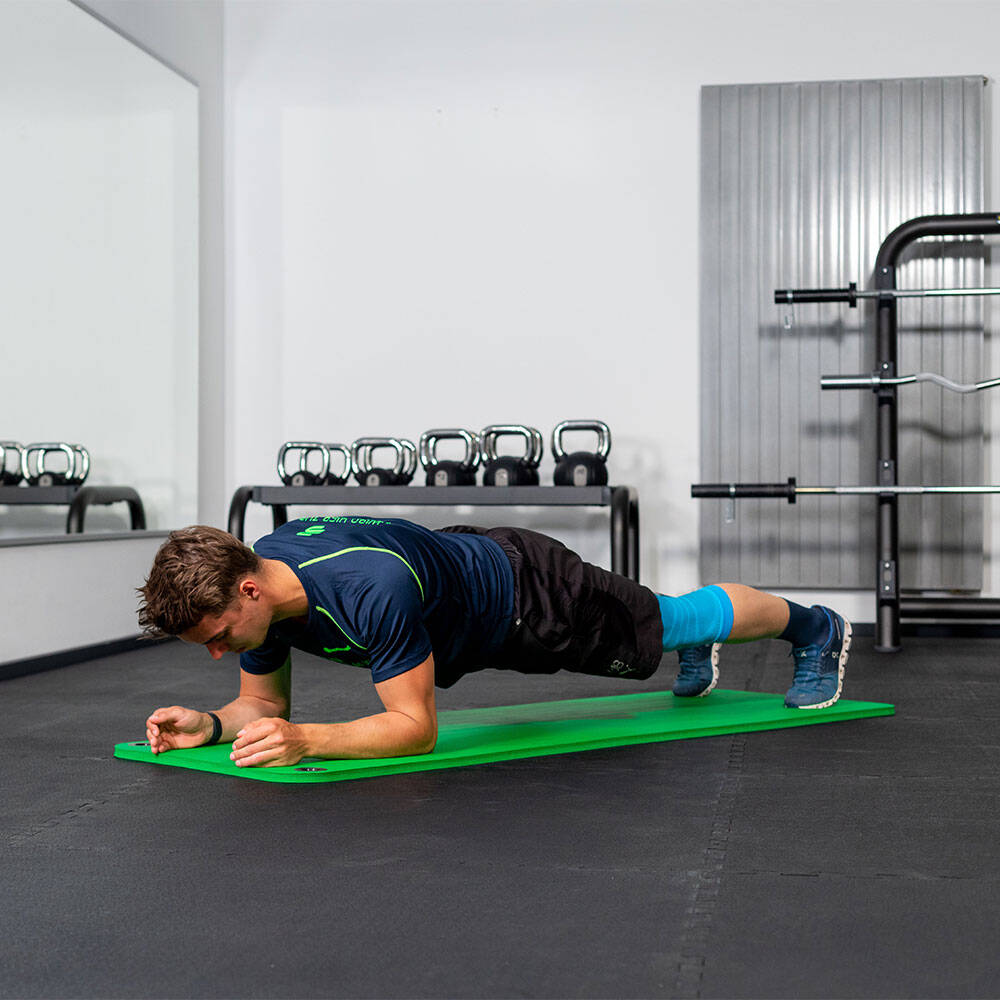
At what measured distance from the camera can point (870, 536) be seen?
554cm

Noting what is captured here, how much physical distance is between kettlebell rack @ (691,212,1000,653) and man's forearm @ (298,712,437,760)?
2.65 metres

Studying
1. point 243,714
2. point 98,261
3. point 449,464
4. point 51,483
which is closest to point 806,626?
point 243,714

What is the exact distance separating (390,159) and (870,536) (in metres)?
2.66

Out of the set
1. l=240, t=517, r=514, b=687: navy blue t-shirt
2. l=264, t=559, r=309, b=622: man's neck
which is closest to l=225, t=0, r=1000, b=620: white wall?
l=240, t=517, r=514, b=687: navy blue t-shirt

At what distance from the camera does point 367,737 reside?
247 cm

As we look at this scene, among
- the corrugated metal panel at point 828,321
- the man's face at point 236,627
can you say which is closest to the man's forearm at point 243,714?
the man's face at point 236,627

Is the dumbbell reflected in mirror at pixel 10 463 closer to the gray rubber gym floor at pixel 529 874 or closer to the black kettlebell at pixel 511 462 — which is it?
the gray rubber gym floor at pixel 529 874

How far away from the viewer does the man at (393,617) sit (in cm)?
230

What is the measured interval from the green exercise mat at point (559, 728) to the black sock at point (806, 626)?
0.61 feet

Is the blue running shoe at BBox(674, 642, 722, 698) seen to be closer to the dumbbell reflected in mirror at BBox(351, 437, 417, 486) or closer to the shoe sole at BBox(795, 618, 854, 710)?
the shoe sole at BBox(795, 618, 854, 710)

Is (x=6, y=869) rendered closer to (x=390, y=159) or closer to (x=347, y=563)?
(x=347, y=563)

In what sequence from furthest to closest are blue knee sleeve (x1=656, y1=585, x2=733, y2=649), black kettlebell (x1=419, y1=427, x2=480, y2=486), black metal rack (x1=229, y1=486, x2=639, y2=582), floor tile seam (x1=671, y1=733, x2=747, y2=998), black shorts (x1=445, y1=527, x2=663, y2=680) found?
black kettlebell (x1=419, y1=427, x2=480, y2=486)
black metal rack (x1=229, y1=486, x2=639, y2=582)
blue knee sleeve (x1=656, y1=585, x2=733, y2=649)
black shorts (x1=445, y1=527, x2=663, y2=680)
floor tile seam (x1=671, y1=733, x2=747, y2=998)

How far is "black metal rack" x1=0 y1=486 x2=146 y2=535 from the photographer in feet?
14.5

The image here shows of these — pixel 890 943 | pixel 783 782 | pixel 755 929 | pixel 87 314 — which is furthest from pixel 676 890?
pixel 87 314
